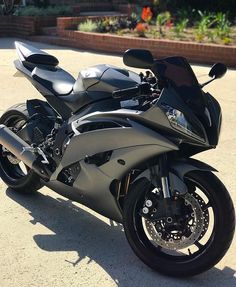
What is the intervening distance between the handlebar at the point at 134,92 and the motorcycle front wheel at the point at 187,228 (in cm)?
51

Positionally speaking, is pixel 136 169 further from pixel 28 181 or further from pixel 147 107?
pixel 28 181

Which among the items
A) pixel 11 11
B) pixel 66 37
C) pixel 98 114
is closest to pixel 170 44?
pixel 66 37

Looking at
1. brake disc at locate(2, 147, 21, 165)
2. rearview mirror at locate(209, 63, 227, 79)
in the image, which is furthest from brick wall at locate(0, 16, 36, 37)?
rearview mirror at locate(209, 63, 227, 79)

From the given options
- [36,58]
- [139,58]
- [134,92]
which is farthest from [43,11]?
[139,58]

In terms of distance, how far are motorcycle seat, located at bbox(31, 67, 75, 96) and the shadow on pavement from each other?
94 centimetres

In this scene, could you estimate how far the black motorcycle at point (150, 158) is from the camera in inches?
116

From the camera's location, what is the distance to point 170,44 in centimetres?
1032

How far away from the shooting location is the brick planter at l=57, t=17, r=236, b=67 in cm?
956

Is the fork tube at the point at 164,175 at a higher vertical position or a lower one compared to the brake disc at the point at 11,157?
higher

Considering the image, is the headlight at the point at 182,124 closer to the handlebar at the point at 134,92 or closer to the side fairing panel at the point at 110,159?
the side fairing panel at the point at 110,159

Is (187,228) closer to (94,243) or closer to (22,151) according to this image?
(94,243)

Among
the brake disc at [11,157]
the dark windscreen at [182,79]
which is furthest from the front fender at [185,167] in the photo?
the brake disc at [11,157]

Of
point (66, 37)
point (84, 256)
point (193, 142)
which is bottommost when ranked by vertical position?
point (66, 37)

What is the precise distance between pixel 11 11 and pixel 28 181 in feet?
38.7
